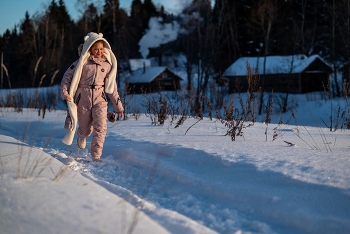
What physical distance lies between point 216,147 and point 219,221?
153 cm

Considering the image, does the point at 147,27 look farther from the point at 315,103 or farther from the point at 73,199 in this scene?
the point at 73,199

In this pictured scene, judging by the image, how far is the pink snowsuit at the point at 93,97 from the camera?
4.36 metres

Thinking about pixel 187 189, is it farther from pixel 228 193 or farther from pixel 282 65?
pixel 282 65

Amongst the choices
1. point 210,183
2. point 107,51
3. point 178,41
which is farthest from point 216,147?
point 178,41

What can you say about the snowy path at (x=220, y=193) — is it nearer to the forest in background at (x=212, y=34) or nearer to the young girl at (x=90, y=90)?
the young girl at (x=90, y=90)

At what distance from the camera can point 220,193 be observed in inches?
114

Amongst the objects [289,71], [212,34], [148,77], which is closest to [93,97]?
[212,34]

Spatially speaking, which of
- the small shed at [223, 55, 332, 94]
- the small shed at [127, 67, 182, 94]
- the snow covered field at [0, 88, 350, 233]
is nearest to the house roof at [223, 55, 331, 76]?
the small shed at [223, 55, 332, 94]

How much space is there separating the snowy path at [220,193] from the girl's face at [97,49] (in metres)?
1.29

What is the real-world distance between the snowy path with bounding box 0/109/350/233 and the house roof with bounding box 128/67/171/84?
28367 mm

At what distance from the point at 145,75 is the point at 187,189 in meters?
30.3

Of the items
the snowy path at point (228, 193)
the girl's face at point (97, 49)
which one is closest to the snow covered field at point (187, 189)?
the snowy path at point (228, 193)

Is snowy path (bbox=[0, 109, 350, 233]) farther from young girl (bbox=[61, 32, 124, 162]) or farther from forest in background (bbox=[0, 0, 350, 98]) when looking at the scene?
forest in background (bbox=[0, 0, 350, 98])

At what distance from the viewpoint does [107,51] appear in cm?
465
